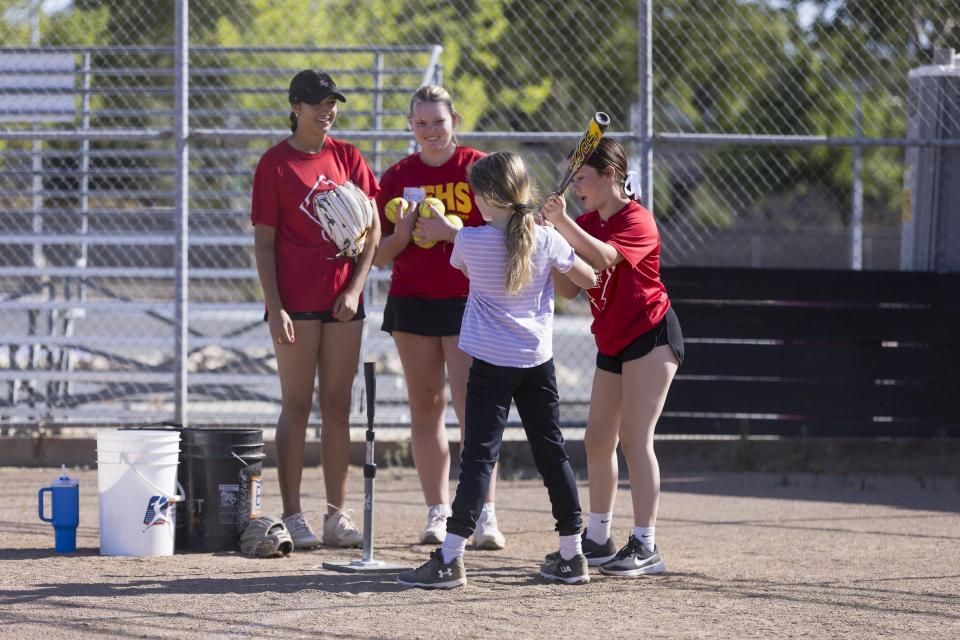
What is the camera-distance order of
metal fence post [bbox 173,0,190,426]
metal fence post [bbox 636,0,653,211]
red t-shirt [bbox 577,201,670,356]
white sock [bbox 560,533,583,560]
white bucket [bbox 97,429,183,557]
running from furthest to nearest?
metal fence post [bbox 636,0,653,211] → metal fence post [bbox 173,0,190,426] → white bucket [bbox 97,429,183,557] → red t-shirt [bbox 577,201,670,356] → white sock [bbox 560,533,583,560]

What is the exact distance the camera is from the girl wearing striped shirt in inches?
185

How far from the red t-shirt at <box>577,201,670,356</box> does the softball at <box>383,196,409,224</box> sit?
2.81ft

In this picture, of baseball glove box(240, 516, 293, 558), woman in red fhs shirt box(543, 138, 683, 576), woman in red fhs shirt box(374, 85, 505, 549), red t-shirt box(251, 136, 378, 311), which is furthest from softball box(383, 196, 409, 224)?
baseball glove box(240, 516, 293, 558)

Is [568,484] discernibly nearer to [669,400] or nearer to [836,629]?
[836,629]

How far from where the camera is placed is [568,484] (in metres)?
4.80

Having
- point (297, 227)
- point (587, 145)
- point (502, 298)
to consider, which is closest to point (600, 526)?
point (502, 298)

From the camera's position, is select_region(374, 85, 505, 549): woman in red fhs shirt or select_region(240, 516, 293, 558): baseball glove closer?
select_region(240, 516, 293, 558): baseball glove

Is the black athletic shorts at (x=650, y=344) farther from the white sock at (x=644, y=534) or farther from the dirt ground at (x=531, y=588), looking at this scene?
the dirt ground at (x=531, y=588)

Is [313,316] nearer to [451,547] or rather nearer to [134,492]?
[134,492]

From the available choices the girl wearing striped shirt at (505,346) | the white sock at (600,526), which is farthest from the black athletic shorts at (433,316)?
the white sock at (600,526)

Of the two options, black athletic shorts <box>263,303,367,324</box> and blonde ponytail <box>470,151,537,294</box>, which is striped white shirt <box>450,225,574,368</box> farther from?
black athletic shorts <box>263,303,367,324</box>

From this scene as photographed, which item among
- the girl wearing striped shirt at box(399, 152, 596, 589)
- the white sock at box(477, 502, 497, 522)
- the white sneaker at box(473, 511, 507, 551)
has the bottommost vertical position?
the white sneaker at box(473, 511, 507, 551)

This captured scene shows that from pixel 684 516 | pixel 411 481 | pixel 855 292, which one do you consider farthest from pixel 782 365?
pixel 411 481

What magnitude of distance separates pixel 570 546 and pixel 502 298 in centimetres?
103
